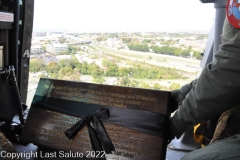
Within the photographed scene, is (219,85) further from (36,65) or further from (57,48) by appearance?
(36,65)

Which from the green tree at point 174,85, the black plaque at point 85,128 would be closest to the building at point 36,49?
the black plaque at point 85,128

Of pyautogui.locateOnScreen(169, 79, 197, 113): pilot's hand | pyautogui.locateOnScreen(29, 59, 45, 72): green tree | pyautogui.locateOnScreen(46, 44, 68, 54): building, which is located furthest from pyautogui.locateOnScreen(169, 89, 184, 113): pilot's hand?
pyautogui.locateOnScreen(29, 59, 45, 72): green tree

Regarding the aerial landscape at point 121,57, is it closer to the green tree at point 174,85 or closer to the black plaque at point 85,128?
the green tree at point 174,85

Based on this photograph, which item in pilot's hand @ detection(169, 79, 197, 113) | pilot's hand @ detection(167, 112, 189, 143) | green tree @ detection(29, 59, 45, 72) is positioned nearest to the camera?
pilot's hand @ detection(167, 112, 189, 143)

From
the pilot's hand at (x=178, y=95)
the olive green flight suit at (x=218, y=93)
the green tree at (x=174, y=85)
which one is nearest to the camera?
the olive green flight suit at (x=218, y=93)

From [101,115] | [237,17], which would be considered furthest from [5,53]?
[237,17]

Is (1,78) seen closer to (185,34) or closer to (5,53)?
(5,53)

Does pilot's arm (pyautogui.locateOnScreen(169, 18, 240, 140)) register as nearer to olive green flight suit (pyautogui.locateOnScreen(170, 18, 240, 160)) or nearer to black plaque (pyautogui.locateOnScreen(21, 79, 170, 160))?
olive green flight suit (pyautogui.locateOnScreen(170, 18, 240, 160))

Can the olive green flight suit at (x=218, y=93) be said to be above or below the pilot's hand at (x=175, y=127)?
above
